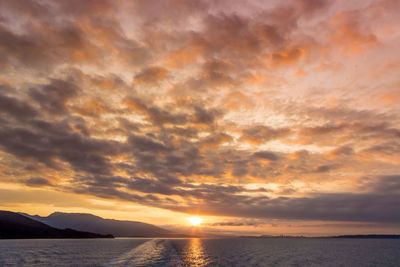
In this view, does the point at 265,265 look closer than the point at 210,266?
No

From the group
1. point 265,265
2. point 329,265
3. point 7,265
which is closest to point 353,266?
point 329,265

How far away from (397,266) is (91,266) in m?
105

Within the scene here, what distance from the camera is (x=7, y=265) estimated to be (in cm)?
7344

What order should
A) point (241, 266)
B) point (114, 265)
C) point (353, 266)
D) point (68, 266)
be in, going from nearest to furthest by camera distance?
1. point (68, 266)
2. point (114, 265)
3. point (241, 266)
4. point (353, 266)

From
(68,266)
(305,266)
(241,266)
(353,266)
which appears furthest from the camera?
(353,266)

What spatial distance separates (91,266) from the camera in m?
73.7

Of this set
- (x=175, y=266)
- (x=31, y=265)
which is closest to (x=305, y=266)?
(x=175, y=266)

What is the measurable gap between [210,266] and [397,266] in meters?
70.4

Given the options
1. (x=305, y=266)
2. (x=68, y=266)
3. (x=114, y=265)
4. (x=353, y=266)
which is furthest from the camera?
(x=353, y=266)

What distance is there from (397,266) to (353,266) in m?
17.1

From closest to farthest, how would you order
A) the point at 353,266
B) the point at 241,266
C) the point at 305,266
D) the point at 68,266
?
1. the point at 68,266
2. the point at 241,266
3. the point at 305,266
4. the point at 353,266

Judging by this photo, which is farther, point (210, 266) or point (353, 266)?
point (353, 266)

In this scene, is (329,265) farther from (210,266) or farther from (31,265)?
(31,265)

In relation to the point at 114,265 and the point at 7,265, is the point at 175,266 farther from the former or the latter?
the point at 7,265
